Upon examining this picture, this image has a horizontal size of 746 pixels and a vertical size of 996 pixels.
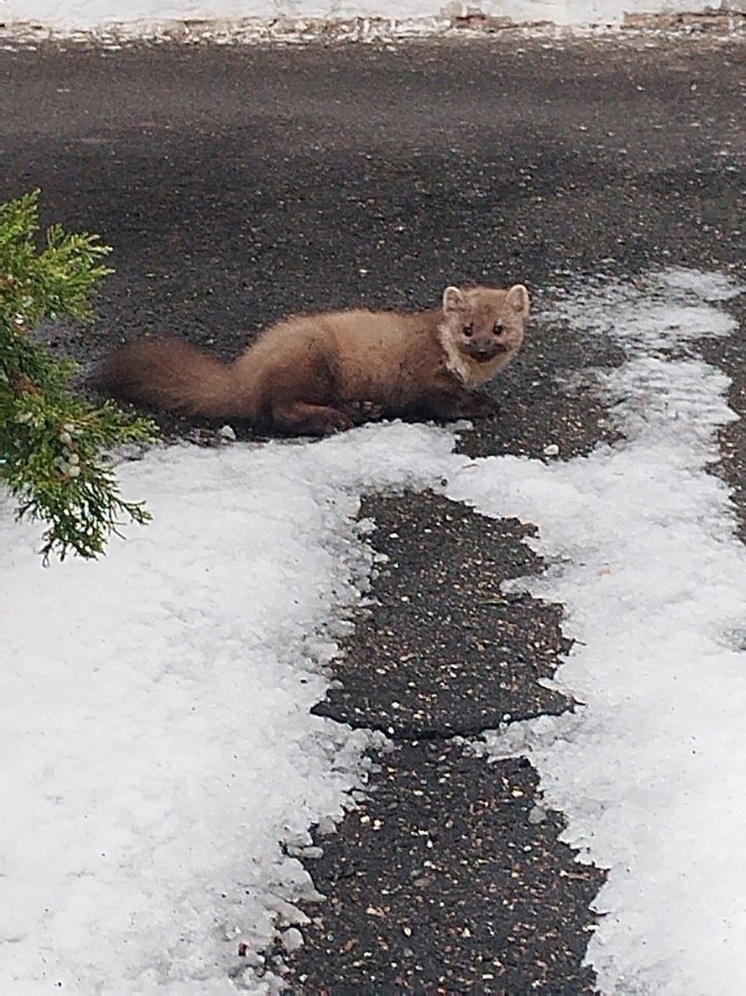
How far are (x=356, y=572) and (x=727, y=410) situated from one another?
56.5 inches

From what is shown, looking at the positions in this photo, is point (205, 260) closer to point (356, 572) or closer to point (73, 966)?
point (356, 572)

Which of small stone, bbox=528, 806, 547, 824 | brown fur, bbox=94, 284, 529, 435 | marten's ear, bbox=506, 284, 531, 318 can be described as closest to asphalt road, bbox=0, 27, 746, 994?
small stone, bbox=528, 806, 547, 824

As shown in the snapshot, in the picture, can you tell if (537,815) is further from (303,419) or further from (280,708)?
(303,419)

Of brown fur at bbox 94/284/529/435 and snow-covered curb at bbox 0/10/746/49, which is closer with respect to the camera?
brown fur at bbox 94/284/529/435

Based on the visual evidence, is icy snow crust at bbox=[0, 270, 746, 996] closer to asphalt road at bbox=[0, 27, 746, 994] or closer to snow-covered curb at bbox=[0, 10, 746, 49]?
asphalt road at bbox=[0, 27, 746, 994]

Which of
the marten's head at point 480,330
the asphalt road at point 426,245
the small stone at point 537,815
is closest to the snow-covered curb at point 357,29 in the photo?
the asphalt road at point 426,245

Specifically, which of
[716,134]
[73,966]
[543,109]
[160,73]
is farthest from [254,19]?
[73,966]

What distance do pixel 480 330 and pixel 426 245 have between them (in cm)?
134

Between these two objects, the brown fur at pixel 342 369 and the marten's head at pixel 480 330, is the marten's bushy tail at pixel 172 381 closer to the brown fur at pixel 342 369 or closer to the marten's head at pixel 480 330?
the brown fur at pixel 342 369

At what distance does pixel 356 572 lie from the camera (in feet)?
11.7

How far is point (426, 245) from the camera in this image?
18.4 ft

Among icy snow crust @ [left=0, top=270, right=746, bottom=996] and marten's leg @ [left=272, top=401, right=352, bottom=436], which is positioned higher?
marten's leg @ [left=272, top=401, right=352, bottom=436]

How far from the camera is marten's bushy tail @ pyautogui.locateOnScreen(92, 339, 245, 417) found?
13.7 ft

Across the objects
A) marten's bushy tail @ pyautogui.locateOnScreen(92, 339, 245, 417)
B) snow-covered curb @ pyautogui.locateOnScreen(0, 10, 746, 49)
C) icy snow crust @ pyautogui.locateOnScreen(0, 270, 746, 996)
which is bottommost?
icy snow crust @ pyautogui.locateOnScreen(0, 270, 746, 996)
